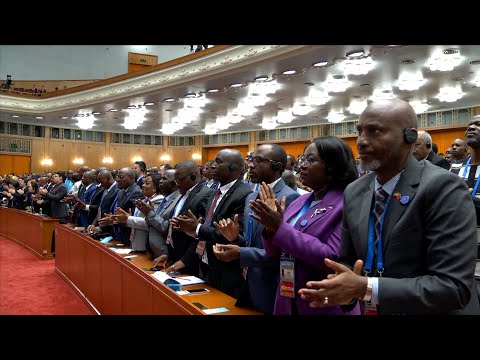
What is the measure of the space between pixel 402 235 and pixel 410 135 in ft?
1.26

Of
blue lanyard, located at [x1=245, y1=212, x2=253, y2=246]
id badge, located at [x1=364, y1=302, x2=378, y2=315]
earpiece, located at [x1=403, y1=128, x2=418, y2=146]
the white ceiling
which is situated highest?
the white ceiling

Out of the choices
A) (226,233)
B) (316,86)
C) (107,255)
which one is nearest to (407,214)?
(226,233)

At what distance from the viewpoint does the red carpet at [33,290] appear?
5.05 metres

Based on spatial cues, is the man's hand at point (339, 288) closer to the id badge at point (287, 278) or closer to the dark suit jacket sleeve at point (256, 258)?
the id badge at point (287, 278)

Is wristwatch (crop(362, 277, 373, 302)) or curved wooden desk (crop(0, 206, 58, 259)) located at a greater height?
wristwatch (crop(362, 277, 373, 302))

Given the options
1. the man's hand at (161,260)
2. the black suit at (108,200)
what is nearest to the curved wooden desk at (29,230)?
the black suit at (108,200)

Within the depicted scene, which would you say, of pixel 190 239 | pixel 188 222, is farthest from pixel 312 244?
pixel 190 239

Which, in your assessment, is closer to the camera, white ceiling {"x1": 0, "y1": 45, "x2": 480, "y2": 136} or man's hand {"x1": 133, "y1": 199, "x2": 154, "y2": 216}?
man's hand {"x1": 133, "y1": 199, "x2": 154, "y2": 216}

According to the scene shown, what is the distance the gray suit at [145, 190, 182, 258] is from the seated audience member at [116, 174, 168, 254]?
0.51ft

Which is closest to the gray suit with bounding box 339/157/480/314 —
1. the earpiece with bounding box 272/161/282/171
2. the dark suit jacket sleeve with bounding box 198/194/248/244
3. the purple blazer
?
the purple blazer

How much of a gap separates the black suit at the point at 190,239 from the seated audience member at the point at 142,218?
510mm

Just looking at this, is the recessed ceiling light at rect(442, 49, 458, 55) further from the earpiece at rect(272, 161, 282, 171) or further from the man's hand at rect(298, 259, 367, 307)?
the man's hand at rect(298, 259, 367, 307)

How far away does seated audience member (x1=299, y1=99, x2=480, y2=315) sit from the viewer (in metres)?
1.32
